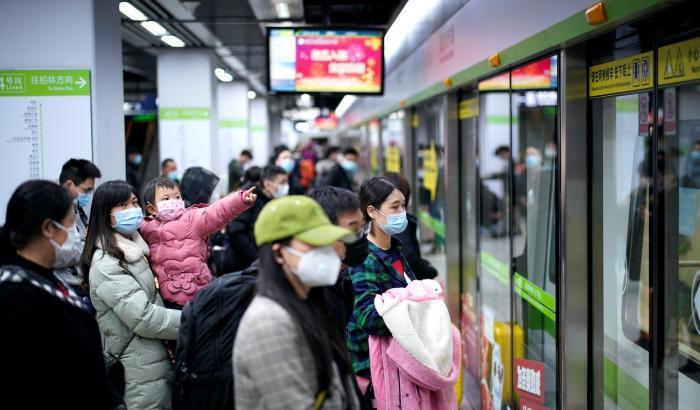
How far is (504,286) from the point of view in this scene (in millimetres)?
6109

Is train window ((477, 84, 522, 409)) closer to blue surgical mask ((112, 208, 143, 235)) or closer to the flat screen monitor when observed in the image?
the flat screen monitor

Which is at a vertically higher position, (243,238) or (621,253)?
(621,253)

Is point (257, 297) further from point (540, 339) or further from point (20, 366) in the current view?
point (540, 339)

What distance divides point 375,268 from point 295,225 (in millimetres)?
1177

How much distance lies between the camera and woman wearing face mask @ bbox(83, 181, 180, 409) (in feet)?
10.8

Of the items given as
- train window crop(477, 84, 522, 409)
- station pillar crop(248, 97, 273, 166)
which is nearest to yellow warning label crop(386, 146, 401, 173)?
train window crop(477, 84, 522, 409)

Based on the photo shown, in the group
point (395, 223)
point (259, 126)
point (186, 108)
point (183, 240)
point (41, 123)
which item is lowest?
point (183, 240)

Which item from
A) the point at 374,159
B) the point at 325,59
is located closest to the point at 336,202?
the point at 325,59

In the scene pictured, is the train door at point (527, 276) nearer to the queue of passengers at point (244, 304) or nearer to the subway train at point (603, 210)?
the subway train at point (603, 210)

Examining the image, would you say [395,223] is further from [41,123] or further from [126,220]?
[41,123]

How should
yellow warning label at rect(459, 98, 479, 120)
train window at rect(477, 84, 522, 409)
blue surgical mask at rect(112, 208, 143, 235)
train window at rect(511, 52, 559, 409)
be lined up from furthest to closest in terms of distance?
yellow warning label at rect(459, 98, 479, 120), train window at rect(477, 84, 522, 409), train window at rect(511, 52, 559, 409), blue surgical mask at rect(112, 208, 143, 235)

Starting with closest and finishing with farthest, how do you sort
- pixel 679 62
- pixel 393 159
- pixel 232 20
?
pixel 679 62 → pixel 232 20 → pixel 393 159

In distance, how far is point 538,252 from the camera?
5.00 m

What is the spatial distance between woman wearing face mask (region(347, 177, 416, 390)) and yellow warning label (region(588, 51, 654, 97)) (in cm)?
108
